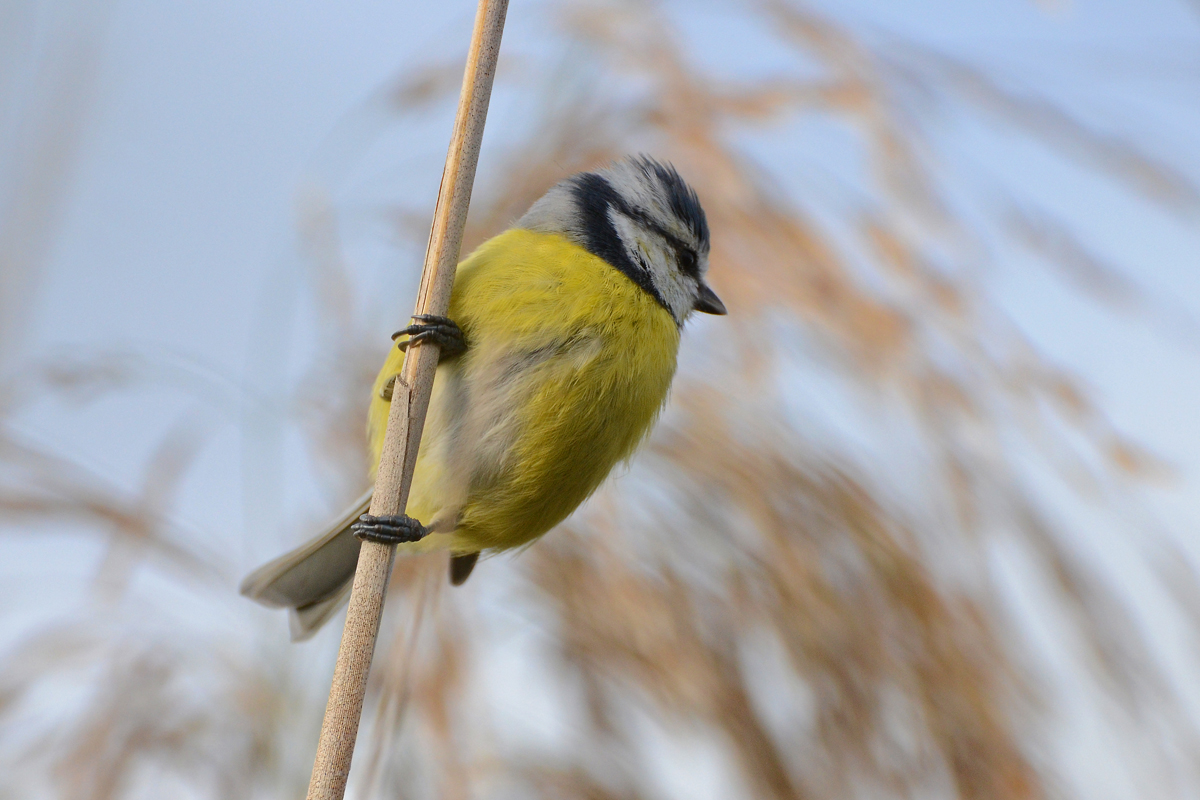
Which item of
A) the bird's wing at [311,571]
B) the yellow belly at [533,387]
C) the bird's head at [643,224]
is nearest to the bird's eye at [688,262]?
the bird's head at [643,224]

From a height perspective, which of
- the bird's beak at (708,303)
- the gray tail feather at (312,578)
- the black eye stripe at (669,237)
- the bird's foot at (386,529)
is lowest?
the gray tail feather at (312,578)

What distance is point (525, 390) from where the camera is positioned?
1092 mm

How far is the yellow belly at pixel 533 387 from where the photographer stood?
43.1 inches

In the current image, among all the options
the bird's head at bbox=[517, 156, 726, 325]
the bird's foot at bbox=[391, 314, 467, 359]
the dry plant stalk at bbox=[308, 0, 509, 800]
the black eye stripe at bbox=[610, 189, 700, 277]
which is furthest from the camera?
the black eye stripe at bbox=[610, 189, 700, 277]

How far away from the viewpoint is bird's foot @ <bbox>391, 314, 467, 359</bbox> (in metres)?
0.96

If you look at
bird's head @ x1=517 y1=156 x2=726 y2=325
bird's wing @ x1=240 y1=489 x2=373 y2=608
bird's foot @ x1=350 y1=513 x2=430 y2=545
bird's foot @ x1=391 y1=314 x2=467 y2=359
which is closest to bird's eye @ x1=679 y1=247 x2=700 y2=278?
bird's head @ x1=517 y1=156 x2=726 y2=325

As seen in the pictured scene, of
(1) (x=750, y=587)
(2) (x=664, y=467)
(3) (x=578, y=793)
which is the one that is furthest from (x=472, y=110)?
(3) (x=578, y=793)

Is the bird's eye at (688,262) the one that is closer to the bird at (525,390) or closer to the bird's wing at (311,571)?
the bird at (525,390)

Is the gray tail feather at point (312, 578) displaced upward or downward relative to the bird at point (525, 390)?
downward

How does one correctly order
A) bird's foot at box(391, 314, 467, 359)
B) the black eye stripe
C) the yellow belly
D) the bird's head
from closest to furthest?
bird's foot at box(391, 314, 467, 359), the yellow belly, the bird's head, the black eye stripe

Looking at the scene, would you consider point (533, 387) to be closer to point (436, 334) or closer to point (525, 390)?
point (525, 390)

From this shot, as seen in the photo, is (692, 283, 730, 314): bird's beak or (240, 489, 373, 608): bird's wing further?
(692, 283, 730, 314): bird's beak

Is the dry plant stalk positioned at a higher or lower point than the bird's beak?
higher

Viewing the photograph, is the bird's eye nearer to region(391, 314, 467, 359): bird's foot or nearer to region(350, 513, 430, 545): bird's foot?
region(391, 314, 467, 359): bird's foot
